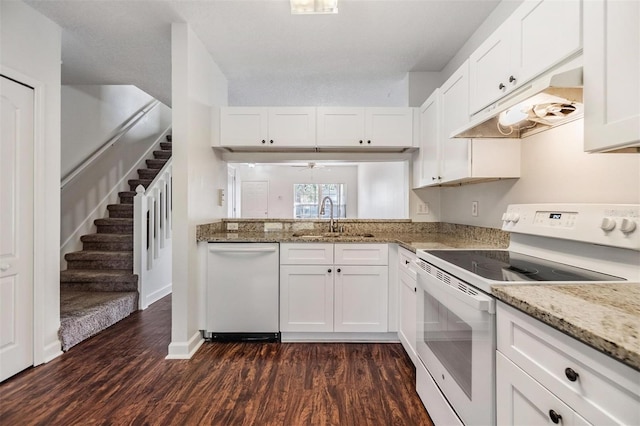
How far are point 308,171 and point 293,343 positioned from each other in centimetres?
551

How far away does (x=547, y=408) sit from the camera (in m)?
0.79

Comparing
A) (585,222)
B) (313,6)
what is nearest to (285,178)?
(313,6)

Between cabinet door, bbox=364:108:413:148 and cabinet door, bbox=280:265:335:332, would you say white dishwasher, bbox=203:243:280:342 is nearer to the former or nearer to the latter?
cabinet door, bbox=280:265:335:332

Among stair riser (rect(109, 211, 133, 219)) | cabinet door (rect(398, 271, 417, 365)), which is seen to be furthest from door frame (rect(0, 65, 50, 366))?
cabinet door (rect(398, 271, 417, 365))

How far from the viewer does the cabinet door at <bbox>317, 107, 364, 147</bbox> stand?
9.22 feet

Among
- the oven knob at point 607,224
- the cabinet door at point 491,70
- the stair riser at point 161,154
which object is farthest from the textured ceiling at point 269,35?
the stair riser at point 161,154

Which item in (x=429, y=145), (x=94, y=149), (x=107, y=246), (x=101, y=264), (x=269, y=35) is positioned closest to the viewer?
(x=269, y=35)

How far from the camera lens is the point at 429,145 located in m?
2.54

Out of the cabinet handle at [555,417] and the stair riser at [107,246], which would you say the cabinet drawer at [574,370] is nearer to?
the cabinet handle at [555,417]

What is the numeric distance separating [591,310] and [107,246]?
4.44 meters

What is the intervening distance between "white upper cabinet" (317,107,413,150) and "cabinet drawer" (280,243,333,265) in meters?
1.00

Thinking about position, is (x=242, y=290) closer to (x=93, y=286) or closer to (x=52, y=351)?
(x=52, y=351)

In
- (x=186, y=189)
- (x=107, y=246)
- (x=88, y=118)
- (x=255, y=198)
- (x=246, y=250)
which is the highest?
(x=88, y=118)

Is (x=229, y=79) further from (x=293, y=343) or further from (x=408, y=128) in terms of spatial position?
(x=293, y=343)
